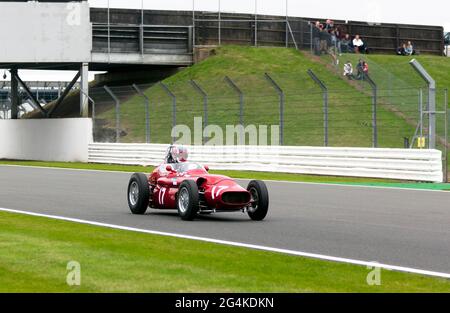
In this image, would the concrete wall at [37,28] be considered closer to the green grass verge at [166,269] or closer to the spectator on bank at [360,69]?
the spectator on bank at [360,69]

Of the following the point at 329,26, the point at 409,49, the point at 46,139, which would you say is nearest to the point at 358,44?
the point at 329,26

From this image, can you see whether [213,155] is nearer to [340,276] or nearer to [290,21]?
[290,21]

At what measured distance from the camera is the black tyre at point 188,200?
47.2 feet

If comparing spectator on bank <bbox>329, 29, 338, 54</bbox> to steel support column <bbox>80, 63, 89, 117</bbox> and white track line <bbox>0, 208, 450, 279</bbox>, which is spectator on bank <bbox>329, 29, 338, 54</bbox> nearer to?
steel support column <bbox>80, 63, 89, 117</bbox>

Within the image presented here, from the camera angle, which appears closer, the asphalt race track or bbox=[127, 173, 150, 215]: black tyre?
the asphalt race track

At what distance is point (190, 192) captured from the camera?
14375mm

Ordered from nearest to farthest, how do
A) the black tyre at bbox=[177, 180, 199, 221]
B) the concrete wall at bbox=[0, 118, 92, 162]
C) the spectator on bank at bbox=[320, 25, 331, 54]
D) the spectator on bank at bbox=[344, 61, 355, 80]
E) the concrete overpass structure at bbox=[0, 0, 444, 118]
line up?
1. the black tyre at bbox=[177, 180, 199, 221]
2. the concrete wall at bbox=[0, 118, 92, 162]
3. the concrete overpass structure at bbox=[0, 0, 444, 118]
4. the spectator on bank at bbox=[344, 61, 355, 80]
5. the spectator on bank at bbox=[320, 25, 331, 54]

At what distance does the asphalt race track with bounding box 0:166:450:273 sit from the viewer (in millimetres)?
11547

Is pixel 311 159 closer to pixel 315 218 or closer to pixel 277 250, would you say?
pixel 315 218

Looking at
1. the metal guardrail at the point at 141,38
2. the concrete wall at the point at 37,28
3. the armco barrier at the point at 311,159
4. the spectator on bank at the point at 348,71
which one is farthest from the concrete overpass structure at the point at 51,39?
the spectator on bank at the point at 348,71

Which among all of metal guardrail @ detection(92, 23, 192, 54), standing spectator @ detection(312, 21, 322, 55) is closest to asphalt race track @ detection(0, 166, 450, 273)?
metal guardrail @ detection(92, 23, 192, 54)

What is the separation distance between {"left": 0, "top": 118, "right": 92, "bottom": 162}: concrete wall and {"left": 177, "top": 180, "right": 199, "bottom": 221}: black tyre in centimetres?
2405
